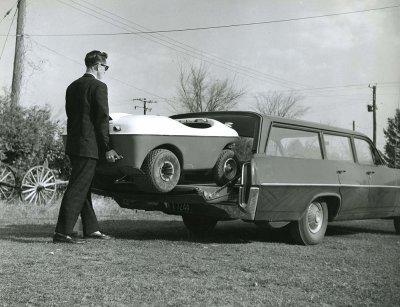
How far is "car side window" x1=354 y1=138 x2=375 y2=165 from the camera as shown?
773 centimetres

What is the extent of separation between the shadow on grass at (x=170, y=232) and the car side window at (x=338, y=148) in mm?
1256

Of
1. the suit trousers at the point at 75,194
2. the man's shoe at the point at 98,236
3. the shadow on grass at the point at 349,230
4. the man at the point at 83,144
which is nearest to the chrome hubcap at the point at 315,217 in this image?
the shadow on grass at the point at 349,230

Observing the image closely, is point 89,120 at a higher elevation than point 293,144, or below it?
higher

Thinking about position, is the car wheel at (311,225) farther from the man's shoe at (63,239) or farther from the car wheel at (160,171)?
the man's shoe at (63,239)

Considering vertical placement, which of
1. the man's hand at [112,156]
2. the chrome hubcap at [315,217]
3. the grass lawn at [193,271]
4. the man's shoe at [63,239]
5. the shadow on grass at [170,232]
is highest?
Result: the man's hand at [112,156]

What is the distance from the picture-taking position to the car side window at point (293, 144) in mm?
6246

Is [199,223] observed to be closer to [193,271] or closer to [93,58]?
[93,58]

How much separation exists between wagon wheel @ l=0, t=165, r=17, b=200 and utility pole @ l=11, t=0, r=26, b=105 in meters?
3.37

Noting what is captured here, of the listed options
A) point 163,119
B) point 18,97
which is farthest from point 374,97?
point 163,119

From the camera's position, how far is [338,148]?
7285 mm

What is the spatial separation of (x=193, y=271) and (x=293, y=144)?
2.67 m

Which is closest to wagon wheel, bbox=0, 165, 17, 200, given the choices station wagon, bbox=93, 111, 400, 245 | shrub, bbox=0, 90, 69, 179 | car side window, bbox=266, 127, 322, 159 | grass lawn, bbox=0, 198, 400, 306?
shrub, bbox=0, 90, 69, 179

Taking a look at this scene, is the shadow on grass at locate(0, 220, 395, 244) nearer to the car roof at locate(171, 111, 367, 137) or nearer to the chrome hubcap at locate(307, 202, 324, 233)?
the chrome hubcap at locate(307, 202, 324, 233)

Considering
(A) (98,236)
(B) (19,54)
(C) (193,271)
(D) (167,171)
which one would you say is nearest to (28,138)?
(B) (19,54)
